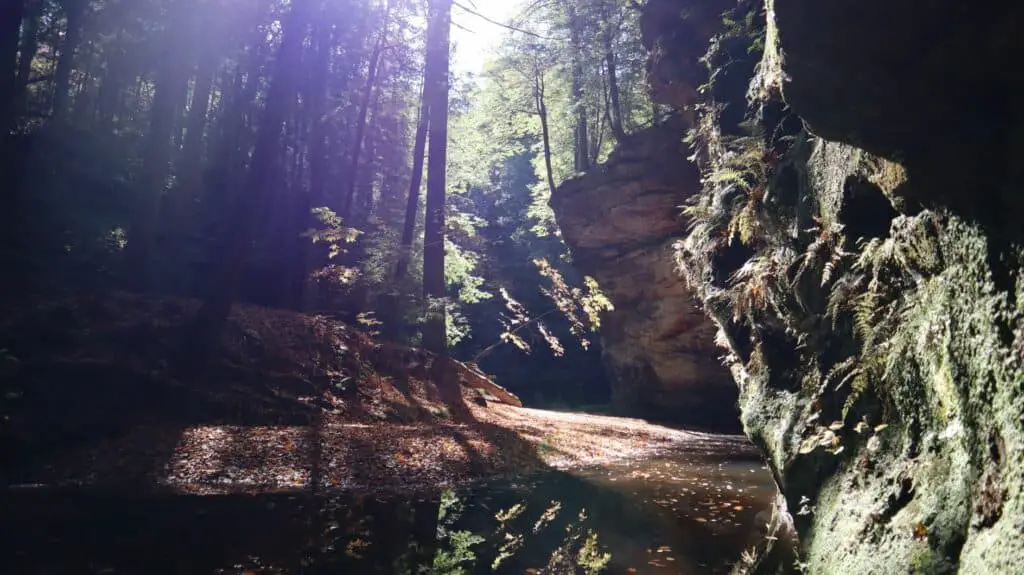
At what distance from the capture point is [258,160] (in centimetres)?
1223

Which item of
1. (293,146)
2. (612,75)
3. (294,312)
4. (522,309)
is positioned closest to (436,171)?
(522,309)

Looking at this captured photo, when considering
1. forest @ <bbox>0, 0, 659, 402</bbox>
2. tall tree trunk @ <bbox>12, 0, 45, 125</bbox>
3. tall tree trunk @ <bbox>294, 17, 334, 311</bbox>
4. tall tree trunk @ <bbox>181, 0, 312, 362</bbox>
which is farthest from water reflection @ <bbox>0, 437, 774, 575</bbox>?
tall tree trunk @ <bbox>12, 0, 45, 125</bbox>

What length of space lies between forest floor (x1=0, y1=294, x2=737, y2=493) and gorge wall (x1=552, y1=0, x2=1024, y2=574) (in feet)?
16.2

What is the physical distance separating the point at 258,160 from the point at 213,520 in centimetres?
807

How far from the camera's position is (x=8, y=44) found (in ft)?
37.0

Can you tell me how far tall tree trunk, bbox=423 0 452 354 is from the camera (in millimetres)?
14641

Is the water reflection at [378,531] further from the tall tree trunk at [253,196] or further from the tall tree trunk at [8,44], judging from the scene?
the tall tree trunk at [8,44]

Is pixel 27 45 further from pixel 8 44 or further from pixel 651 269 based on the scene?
pixel 651 269

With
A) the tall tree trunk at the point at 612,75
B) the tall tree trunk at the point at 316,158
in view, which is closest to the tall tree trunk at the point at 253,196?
the tall tree trunk at the point at 316,158

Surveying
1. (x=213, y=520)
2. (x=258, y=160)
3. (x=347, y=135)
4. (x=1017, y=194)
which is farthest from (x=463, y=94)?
(x=1017, y=194)

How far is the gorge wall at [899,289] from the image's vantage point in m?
3.07

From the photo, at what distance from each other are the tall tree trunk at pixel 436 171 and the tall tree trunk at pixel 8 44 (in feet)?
25.9

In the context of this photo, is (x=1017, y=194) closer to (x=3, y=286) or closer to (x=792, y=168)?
(x=792, y=168)

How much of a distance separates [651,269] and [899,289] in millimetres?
19784
